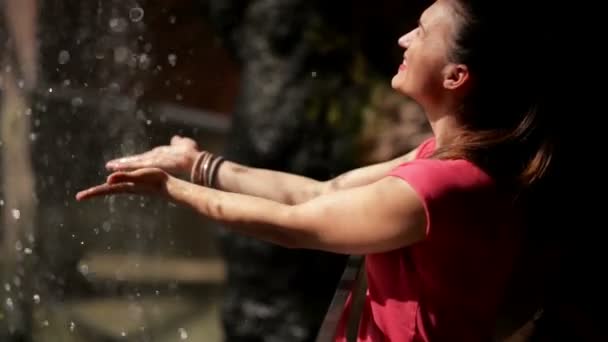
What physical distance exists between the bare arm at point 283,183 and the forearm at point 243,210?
0.34 metres

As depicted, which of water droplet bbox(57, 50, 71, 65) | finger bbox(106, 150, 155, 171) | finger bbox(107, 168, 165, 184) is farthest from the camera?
water droplet bbox(57, 50, 71, 65)

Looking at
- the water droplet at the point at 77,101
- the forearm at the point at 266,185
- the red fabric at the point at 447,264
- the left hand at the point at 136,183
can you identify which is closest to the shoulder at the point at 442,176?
the red fabric at the point at 447,264

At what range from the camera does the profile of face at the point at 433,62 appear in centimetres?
101

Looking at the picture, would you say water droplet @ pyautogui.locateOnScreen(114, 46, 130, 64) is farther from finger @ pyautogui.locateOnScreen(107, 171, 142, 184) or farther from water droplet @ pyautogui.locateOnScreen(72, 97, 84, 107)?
finger @ pyautogui.locateOnScreen(107, 171, 142, 184)

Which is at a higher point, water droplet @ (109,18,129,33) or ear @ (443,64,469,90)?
ear @ (443,64,469,90)

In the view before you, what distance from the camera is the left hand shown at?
3.39 ft

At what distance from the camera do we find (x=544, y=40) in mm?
1003

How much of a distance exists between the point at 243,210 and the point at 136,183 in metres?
0.17

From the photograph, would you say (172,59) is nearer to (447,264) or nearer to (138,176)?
(138,176)

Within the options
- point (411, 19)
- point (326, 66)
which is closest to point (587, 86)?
point (411, 19)

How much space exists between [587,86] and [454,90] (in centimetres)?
23

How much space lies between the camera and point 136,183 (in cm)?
104

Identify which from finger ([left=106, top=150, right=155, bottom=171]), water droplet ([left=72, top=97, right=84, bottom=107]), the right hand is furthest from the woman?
water droplet ([left=72, top=97, right=84, bottom=107])

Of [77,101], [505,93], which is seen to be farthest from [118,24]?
[505,93]
